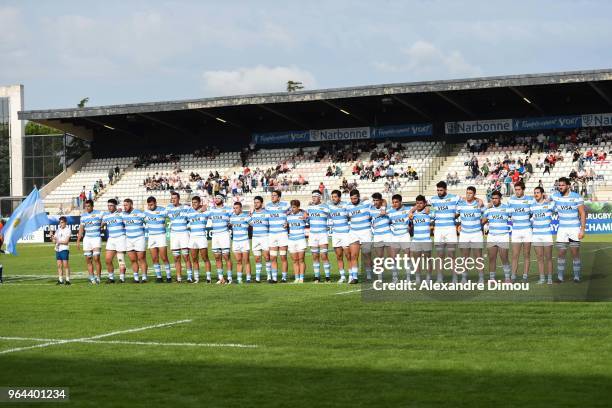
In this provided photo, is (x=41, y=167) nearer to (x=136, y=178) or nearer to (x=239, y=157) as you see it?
(x=136, y=178)

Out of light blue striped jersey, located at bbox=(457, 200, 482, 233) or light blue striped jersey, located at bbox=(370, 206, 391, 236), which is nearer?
light blue striped jersey, located at bbox=(457, 200, 482, 233)

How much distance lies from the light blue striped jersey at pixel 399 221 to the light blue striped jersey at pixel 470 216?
1.12m

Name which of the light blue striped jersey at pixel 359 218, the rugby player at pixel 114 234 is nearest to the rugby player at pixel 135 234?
the rugby player at pixel 114 234

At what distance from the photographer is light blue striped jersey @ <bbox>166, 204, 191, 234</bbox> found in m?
20.8

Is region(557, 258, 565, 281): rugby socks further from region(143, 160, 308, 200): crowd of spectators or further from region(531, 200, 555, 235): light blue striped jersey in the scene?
region(143, 160, 308, 200): crowd of spectators

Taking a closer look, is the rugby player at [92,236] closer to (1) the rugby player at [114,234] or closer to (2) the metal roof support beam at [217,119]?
(1) the rugby player at [114,234]

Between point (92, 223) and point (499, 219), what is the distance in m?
9.98

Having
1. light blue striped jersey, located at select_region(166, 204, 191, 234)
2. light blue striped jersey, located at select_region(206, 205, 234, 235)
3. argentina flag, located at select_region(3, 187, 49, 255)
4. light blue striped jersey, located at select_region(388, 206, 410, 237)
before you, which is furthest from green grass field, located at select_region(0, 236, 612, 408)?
argentina flag, located at select_region(3, 187, 49, 255)

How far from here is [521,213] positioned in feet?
55.5

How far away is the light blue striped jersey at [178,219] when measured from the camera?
68.1ft

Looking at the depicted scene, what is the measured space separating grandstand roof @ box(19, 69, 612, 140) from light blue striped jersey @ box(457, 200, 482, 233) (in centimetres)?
2897

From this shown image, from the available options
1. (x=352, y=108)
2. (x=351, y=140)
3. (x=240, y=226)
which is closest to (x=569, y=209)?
(x=240, y=226)

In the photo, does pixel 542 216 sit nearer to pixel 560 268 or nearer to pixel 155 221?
pixel 560 268

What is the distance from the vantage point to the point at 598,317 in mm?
12875
